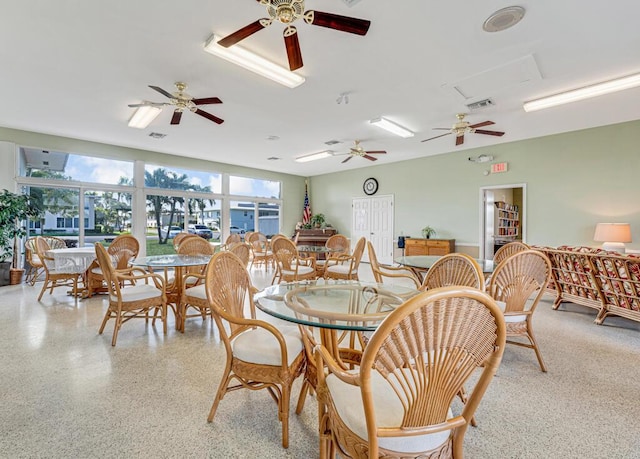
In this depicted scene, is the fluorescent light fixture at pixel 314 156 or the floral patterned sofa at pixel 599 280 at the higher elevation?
the fluorescent light fixture at pixel 314 156

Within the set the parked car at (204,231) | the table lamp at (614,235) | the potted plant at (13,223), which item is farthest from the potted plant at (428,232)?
the potted plant at (13,223)

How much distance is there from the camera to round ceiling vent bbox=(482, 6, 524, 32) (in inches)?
94.3

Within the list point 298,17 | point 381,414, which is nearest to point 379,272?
point 381,414

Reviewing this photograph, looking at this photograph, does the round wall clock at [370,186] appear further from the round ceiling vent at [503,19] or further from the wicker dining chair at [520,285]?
the wicker dining chair at [520,285]

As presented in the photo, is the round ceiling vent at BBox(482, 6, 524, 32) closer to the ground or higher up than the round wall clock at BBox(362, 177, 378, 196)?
higher up

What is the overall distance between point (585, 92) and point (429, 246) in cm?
394

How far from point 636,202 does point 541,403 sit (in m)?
5.01

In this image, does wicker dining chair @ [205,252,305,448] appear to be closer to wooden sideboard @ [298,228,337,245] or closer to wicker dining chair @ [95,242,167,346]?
wicker dining chair @ [95,242,167,346]

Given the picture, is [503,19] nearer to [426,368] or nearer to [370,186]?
[426,368]

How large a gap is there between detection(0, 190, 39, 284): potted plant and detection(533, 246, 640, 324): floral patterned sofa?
336 inches

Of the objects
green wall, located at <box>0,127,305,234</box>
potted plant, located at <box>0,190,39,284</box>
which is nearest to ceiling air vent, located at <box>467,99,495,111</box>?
green wall, located at <box>0,127,305,234</box>

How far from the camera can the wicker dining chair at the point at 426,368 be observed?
891mm

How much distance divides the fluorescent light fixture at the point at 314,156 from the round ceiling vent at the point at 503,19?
15.1ft

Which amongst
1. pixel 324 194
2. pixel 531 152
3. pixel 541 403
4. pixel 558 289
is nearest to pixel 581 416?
pixel 541 403
